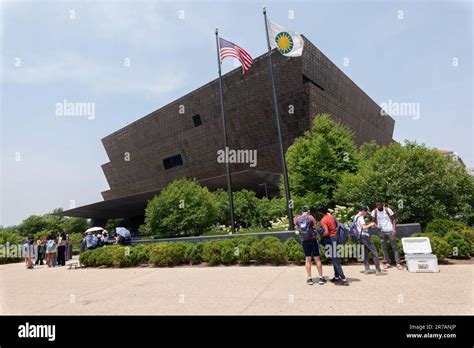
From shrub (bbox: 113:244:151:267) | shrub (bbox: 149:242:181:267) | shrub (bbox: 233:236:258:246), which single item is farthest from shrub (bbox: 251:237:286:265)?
shrub (bbox: 113:244:151:267)

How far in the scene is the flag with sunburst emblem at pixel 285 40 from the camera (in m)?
14.0

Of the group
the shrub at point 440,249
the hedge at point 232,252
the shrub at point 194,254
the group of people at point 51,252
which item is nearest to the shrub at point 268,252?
the hedge at point 232,252

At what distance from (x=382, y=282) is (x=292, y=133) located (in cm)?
2389

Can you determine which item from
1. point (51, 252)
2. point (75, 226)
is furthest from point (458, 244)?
point (75, 226)

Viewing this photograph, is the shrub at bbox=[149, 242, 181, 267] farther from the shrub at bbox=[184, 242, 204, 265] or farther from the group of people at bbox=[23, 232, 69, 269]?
the group of people at bbox=[23, 232, 69, 269]

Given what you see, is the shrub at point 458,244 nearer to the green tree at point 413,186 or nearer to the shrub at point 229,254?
the green tree at point 413,186

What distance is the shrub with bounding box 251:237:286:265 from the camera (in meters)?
10.2

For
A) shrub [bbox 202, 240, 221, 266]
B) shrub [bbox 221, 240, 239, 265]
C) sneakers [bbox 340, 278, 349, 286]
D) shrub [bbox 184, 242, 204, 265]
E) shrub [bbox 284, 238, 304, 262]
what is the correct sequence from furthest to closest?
shrub [bbox 184, 242, 204, 265]
shrub [bbox 202, 240, 221, 266]
shrub [bbox 221, 240, 239, 265]
shrub [bbox 284, 238, 304, 262]
sneakers [bbox 340, 278, 349, 286]

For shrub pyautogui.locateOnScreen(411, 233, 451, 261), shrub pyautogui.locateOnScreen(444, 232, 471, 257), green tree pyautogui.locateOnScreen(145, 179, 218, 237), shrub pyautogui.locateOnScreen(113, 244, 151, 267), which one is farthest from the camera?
green tree pyautogui.locateOnScreen(145, 179, 218, 237)

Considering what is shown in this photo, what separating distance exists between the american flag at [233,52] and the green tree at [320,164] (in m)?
8.73

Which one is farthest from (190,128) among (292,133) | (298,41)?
(298,41)

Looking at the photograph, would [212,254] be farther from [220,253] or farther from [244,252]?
[244,252]

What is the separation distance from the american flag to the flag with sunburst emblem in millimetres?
1842
